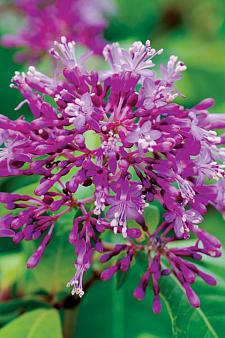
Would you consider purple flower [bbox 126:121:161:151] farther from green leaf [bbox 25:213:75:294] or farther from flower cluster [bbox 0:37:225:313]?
green leaf [bbox 25:213:75:294]

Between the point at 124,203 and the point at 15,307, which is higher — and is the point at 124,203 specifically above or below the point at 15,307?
above

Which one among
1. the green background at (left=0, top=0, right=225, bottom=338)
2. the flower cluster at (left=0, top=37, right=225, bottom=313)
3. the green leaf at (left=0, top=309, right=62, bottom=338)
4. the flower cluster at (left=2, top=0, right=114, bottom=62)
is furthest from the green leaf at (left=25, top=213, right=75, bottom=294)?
the flower cluster at (left=2, top=0, right=114, bottom=62)

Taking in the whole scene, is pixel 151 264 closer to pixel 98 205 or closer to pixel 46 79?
pixel 98 205

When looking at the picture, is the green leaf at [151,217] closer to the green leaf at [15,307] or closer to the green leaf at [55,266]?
the green leaf at [55,266]

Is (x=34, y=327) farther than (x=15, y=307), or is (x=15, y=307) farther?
(x=15, y=307)

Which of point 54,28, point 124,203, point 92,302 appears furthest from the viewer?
point 54,28

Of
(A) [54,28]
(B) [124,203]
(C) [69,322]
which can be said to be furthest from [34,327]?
(A) [54,28]

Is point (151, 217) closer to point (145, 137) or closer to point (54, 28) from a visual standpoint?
point (145, 137)

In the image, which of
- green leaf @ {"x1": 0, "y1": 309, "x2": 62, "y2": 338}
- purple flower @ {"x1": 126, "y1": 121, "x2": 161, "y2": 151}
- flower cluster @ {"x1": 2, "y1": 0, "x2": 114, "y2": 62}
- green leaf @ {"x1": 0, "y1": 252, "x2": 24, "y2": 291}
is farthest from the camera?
flower cluster @ {"x1": 2, "y1": 0, "x2": 114, "y2": 62}
